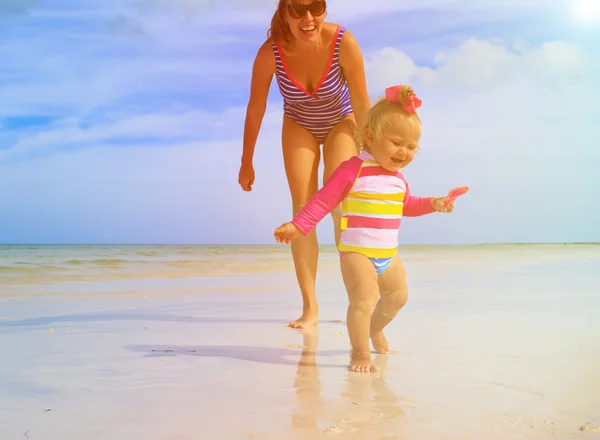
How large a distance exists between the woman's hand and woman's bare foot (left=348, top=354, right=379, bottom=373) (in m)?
1.93

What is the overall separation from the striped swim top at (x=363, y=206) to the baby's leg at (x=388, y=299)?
10 centimetres

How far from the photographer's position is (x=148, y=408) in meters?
2.34

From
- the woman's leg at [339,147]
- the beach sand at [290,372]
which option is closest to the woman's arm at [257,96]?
the woman's leg at [339,147]

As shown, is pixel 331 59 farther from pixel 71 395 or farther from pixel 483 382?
pixel 71 395

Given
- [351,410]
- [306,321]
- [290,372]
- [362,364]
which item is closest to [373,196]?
[362,364]

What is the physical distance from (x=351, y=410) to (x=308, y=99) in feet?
8.25

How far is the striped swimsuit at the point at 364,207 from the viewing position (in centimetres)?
314

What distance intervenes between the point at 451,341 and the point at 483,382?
3.19 ft

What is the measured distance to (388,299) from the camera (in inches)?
131

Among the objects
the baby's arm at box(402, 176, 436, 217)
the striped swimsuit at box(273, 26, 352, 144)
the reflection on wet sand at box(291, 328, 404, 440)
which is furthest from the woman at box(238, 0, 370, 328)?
the reflection on wet sand at box(291, 328, 404, 440)

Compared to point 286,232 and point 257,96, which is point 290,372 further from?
point 257,96

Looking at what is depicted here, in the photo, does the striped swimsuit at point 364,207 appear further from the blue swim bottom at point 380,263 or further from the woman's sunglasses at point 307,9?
the woman's sunglasses at point 307,9

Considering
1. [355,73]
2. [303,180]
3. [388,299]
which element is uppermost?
[355,73]

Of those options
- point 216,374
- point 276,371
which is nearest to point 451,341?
point 276,371
